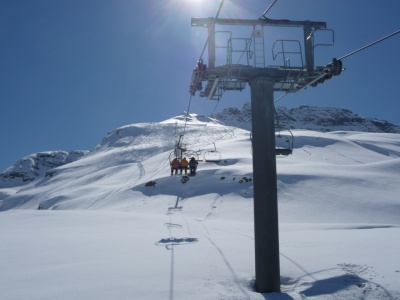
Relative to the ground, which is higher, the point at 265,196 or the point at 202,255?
the point at 265,196

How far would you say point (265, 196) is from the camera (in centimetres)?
684

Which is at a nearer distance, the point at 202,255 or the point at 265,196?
the point at 265,196

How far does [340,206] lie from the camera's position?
2292 cm

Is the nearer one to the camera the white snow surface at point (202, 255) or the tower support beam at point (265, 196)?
the white snow surface at point (202, 255)

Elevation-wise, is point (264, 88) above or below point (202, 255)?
above

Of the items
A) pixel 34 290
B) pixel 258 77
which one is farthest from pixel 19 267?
pixel 258 77

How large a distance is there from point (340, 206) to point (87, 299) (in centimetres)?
2002

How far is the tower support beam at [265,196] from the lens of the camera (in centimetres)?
667

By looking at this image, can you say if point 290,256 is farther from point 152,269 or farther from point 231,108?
point 231,108

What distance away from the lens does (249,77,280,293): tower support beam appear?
6.67m

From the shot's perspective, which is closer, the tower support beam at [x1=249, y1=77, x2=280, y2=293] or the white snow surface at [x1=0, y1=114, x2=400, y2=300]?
the white snow surface at [x1=0, y1=114, x2=400, y2=300]

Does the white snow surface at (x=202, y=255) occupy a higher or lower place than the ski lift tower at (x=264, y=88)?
lower

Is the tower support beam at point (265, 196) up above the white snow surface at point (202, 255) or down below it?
above

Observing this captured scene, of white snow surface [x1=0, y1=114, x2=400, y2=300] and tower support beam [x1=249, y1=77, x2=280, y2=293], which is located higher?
tower support beam [x1=249, y1=77, x2=280, y2=293]
